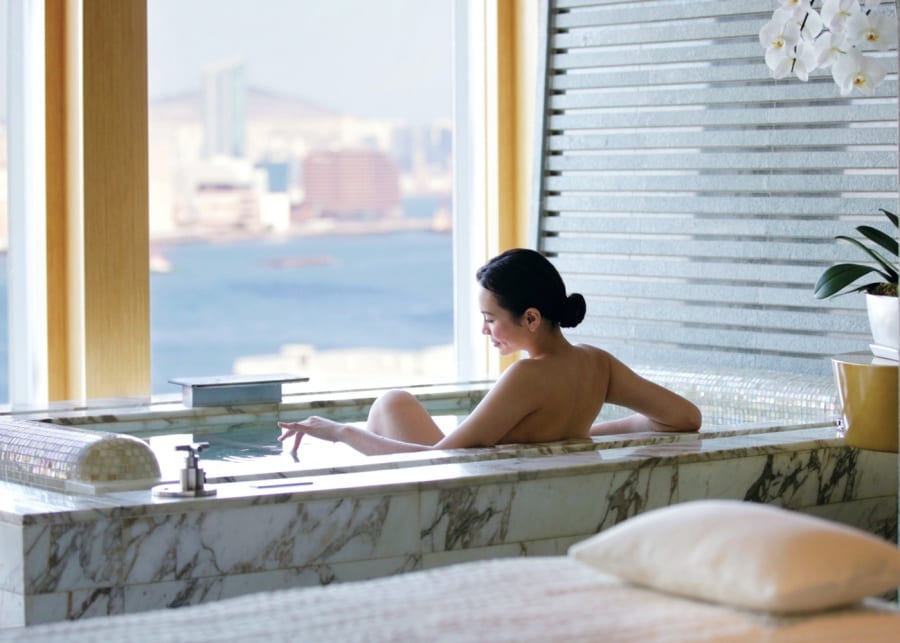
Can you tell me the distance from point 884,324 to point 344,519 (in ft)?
4.49

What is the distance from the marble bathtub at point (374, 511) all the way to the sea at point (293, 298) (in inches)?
794

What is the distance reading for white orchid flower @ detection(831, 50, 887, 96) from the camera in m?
3.33

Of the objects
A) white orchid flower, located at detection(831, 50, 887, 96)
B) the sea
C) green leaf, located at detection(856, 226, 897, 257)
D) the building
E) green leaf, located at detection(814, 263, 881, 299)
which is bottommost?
the sea

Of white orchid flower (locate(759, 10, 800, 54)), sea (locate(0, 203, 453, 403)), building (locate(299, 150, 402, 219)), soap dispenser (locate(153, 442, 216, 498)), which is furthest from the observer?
sea (locate(0, 203, 453, 403))

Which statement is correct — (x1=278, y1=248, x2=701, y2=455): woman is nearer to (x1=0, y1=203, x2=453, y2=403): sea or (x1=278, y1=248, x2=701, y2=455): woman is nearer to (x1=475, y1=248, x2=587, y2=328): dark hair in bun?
(x1=475, y1=248, x2=587, y2=328): dark hair in bun

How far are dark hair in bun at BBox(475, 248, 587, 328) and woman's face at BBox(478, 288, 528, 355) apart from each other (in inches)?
0.6

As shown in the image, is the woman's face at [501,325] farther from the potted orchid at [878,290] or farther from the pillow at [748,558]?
the pillow at [748,558]

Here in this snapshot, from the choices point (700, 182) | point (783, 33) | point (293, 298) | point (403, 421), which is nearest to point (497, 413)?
point (403, 421)

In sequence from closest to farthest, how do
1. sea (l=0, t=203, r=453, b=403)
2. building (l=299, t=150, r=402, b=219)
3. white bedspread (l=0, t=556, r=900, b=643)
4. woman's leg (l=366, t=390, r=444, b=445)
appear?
white bedspread (l=0, t=556, r=900, b=643) → woman's leg (l=366, t=390, r=444, b=445) → building (l=299, t=150, r=402, b=219) → sea (l=0, t=203, r=453, b=403)

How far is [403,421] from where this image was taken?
3.62 m

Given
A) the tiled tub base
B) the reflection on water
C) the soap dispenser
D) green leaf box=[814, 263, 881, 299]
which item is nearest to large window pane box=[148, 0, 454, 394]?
the reflection on water

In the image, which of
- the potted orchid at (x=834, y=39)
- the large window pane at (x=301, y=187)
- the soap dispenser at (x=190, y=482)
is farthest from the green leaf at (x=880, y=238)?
the large window pane at (x=301, y=187)

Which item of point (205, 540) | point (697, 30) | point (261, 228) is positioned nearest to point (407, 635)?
point (205, 540)

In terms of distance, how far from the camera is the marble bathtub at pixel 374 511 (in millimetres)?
2453
